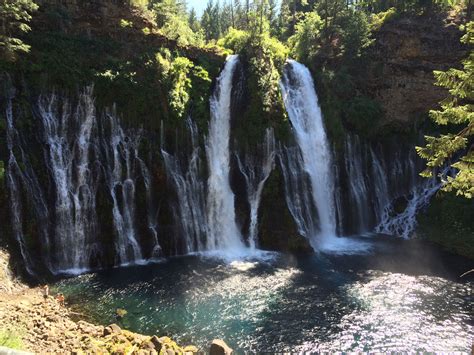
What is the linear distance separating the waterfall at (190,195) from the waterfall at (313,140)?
7823mm

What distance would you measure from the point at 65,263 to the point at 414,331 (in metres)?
17.5

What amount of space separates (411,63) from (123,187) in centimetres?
2698

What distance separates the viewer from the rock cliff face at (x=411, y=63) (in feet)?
112

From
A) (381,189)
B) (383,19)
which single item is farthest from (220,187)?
(383,19)

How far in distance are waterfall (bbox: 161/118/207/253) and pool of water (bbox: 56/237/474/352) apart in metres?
1.69

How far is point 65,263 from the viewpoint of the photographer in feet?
70.8

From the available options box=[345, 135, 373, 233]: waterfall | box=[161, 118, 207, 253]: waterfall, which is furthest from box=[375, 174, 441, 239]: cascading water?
box=[161, 118, 207, 253]: waterfall

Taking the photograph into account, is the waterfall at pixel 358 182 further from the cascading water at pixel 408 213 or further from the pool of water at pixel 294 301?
the pool of water at pixel 294 301

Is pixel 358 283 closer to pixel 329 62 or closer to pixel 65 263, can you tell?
pixel 65 263

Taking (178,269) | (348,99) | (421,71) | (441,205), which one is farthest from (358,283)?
(421,71)

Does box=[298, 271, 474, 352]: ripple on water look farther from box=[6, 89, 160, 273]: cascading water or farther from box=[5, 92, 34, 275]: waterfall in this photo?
box=[5, 92, 34, 275]: waterfall

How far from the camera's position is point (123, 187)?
24.0 meters

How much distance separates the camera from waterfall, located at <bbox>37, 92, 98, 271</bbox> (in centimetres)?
2183

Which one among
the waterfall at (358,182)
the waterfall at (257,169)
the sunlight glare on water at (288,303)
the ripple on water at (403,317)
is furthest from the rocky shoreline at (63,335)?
the waterfall at (358,182)
